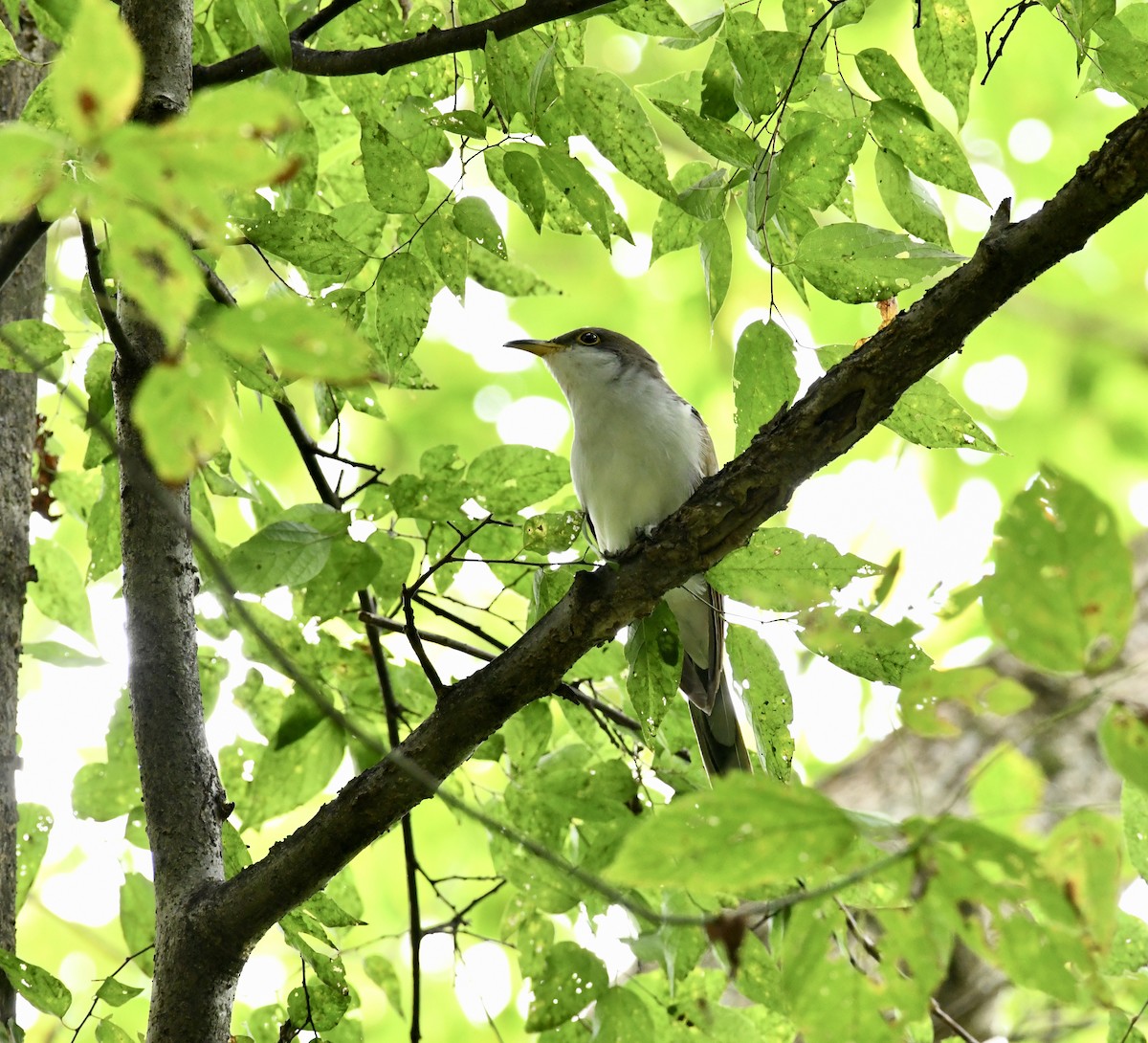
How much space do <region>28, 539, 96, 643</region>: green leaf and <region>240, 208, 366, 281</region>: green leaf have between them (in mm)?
1455

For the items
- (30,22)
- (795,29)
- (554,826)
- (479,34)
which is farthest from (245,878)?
(30,22)

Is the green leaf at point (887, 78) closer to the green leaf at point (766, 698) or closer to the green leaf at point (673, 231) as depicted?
the green leaf at point (673, 231)

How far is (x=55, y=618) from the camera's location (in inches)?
139

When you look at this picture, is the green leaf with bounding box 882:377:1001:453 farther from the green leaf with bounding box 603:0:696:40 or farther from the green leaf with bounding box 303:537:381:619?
the green leaf with bounding box 303:537:381:619

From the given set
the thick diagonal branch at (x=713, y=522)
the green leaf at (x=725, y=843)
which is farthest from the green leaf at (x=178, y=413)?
the thick diagonal branch at (x=713, y=522)

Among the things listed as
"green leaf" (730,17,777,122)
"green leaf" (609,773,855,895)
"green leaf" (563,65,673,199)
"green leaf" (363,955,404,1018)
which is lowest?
"green leaf" (609,773,855,895)

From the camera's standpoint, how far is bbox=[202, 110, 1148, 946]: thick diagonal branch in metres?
2.24

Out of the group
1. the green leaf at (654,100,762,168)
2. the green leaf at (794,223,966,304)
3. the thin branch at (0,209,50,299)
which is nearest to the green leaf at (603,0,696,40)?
the green leaf at (654,100,762,168)

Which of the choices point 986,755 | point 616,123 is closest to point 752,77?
point 616,123

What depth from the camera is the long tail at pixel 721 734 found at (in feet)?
13.7

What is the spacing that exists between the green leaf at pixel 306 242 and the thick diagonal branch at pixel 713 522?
3.05ft

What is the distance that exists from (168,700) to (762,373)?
5.30 ft

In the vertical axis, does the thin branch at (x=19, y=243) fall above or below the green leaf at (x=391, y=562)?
above

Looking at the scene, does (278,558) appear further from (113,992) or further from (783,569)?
(783,569)
